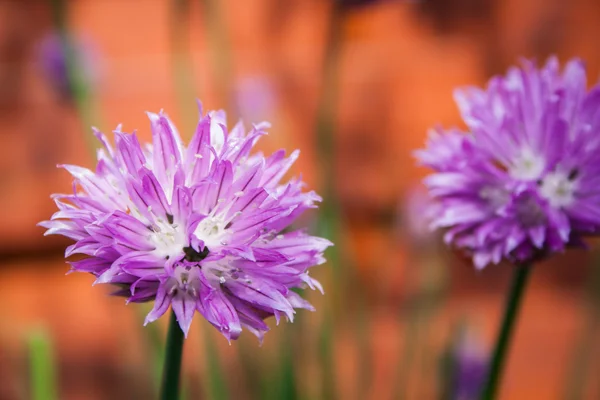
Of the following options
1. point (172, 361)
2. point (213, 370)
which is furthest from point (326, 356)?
point (172, 361)

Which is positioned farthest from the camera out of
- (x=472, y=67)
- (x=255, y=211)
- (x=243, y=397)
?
(x=472, y=67)

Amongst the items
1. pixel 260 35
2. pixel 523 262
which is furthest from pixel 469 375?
pixel 260 35

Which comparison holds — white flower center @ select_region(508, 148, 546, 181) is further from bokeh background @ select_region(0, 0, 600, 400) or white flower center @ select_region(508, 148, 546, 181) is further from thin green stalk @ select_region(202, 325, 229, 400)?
bokeh background @ select_region(0, 0, 600, 400)

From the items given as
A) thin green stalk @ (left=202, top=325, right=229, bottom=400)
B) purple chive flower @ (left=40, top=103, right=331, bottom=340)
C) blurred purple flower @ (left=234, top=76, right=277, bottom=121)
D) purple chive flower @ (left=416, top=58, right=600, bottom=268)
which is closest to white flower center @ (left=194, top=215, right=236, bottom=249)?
→ purple chive flower @ (left=40, top=103, right=331, bottom=340)

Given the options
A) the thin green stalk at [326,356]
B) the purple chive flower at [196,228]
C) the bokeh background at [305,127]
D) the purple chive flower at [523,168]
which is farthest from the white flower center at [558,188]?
the bokeh background at [305,127]

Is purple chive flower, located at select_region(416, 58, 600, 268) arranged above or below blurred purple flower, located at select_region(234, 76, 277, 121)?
below

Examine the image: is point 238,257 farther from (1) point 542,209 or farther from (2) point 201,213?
(1) point 542,209
